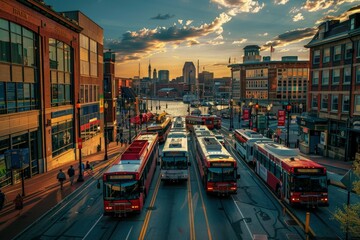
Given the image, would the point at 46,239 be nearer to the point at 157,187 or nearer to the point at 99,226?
the point at 99,226

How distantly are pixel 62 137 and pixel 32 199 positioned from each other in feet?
46.4

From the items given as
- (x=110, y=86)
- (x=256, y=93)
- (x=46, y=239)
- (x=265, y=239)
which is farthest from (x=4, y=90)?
(x=256, y=93)

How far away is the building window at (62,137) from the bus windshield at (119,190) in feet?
59.3

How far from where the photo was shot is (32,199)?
22062mm

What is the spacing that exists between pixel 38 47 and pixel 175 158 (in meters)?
18.1

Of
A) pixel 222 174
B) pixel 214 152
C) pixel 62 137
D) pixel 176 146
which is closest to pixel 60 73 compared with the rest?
pixel 62 137

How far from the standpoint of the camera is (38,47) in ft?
98.4

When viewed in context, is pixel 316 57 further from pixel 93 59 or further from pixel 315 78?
pixel 93 59

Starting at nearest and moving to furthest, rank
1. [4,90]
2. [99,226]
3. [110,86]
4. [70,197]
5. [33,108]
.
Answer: [99,226] → [70,197] → [4,90] → [33,108] → [110,86]

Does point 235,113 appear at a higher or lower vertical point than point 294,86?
lower

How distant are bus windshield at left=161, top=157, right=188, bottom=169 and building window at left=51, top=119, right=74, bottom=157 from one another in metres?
14.9

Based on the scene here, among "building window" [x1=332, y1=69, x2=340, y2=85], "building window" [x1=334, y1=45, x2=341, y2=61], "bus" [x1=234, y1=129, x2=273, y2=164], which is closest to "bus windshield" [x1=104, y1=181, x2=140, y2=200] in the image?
"bus" [x1=234, y1=129, x2=273, y2=164]

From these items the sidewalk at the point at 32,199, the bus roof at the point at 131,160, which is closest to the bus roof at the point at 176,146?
the bus roof at the point at 131,160

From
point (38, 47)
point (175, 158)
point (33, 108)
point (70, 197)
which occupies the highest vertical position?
point (38, 47)
